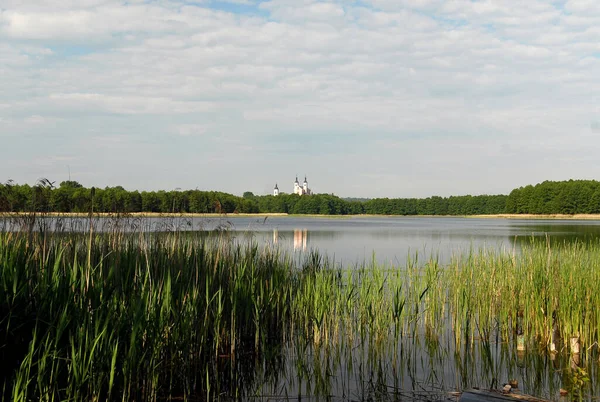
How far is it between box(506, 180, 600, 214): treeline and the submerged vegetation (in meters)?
98.0

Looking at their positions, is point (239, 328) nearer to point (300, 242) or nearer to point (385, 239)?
point (300, 242)

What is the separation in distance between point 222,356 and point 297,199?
451 feet

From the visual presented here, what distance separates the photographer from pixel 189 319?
5234 millimetres

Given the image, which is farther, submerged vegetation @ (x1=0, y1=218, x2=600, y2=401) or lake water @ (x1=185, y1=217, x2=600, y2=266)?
lake water @ (x1=185, y1=217, x2=600, y2=266)

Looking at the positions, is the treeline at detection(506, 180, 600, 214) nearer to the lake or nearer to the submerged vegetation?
the lake

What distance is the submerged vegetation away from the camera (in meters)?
4.00

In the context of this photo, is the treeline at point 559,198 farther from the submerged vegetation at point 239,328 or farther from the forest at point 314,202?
the submerged vegetation at point 239,328

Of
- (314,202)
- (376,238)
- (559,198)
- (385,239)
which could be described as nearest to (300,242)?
(385,239)

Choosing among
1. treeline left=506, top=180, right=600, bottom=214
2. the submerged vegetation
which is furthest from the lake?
treeline left=506, top=180, right=600, bottom=214

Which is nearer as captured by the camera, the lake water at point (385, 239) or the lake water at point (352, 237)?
the lake water at point (352, 237)

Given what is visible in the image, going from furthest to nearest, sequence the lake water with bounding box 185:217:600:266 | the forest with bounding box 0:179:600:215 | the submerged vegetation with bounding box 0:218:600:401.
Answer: the lake water with bounding box 185:217:600:266, the forest with bounding box 0:179:600:215, the submerged vegetation with bounding box 0:218:600:401

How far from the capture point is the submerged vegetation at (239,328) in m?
4.00

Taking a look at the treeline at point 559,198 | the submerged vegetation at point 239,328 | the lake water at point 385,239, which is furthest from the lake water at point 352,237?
the treeline at point 559,198

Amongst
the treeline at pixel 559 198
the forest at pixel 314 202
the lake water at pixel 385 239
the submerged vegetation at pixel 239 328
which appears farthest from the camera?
the treeline at pixel 559 198
